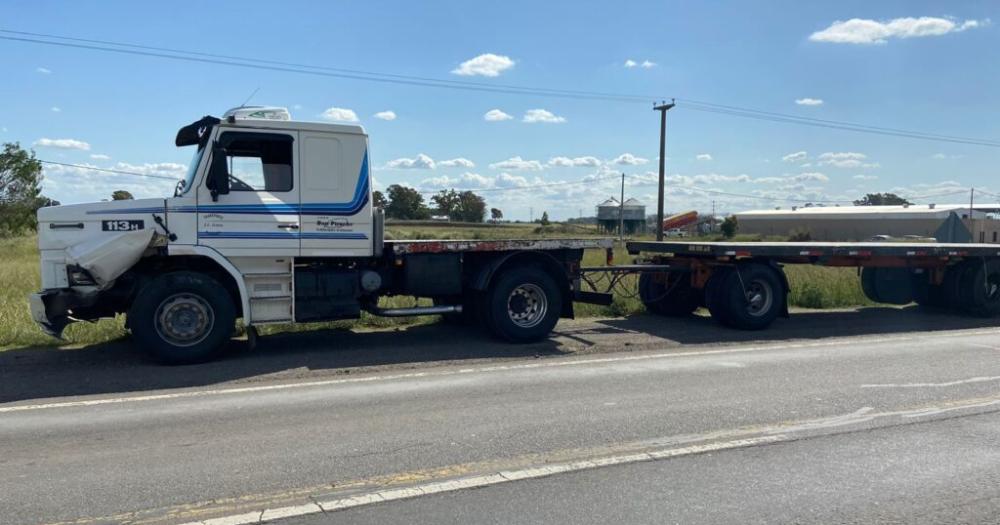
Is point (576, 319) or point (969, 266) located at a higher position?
point (969, 266)

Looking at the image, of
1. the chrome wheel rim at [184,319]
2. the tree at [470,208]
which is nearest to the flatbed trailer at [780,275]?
the chrome wheel rim at [184,319]

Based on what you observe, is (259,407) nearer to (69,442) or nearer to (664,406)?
(69,442)

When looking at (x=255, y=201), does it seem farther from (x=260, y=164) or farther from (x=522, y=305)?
(x=522, y=305)

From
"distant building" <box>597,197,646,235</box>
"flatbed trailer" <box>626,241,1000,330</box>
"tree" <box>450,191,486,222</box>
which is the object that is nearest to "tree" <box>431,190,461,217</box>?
"tree" <box>450,191,486,222</box>

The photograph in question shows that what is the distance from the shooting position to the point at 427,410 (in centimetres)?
660

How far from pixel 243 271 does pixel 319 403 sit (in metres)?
2.94

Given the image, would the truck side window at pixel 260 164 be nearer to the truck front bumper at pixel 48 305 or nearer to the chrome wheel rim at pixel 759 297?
the truck front bumper at pixel 48 305

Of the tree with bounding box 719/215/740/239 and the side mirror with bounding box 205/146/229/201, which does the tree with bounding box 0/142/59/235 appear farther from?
the tree with bounding box 719/215/740/239

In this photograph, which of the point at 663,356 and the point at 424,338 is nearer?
the point at 663,356

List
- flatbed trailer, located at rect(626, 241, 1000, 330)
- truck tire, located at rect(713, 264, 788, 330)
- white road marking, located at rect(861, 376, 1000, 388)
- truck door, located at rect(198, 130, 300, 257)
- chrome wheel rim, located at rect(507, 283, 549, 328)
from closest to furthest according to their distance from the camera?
1. white road marking, located at rect(861, 376, 1000, 388)
2. truck door, located at rect(198, 130, 300, 257)
3. chrome wheel rim, located at rect(507, 283, 549, 328)
4. truck tire, located at rect(713, 264, 788, 330)
5. flatbed trailer, located at rect(626, 241, 1000, 330)

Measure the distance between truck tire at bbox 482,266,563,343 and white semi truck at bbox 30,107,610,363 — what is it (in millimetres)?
48

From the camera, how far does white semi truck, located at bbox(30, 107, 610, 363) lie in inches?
339

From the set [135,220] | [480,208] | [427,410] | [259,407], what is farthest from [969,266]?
[480,208]

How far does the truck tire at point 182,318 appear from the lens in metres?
8.56
